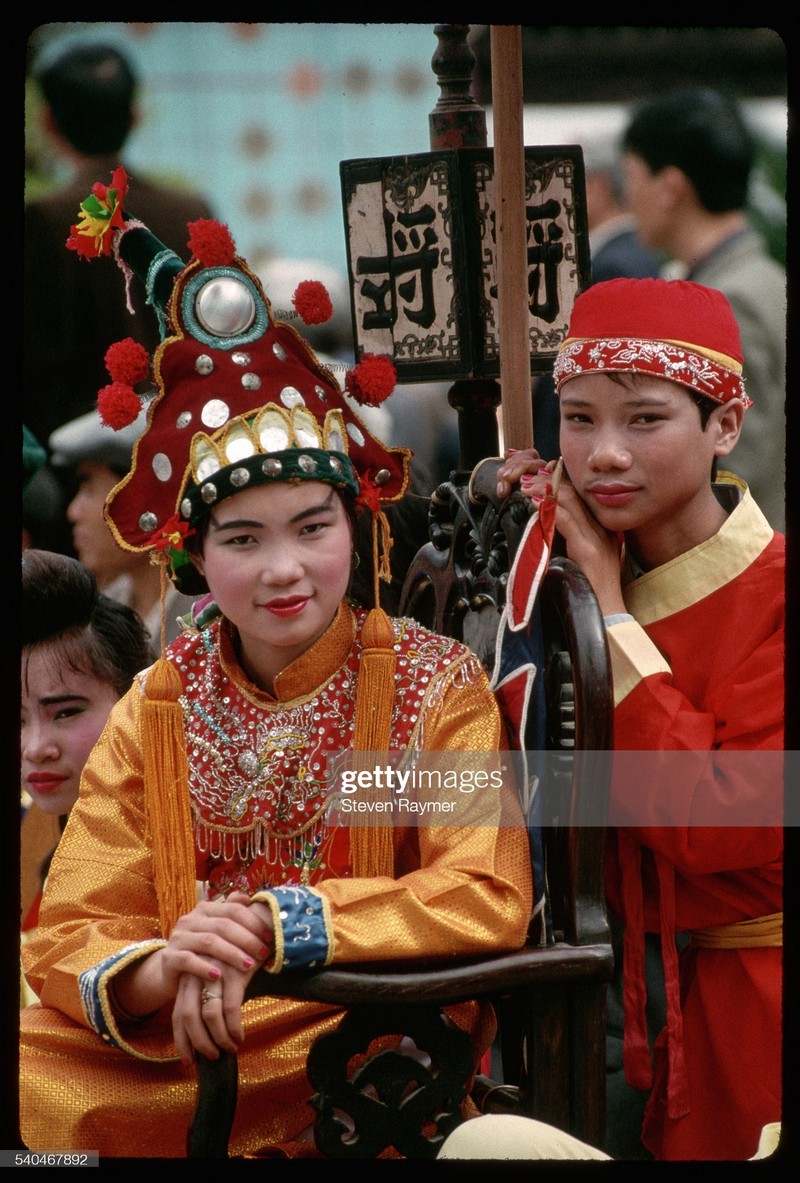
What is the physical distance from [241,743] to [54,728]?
39cm

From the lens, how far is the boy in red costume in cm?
206

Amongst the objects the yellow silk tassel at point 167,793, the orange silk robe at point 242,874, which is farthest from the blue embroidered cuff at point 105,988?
the yellow silk tassel at point 167,793

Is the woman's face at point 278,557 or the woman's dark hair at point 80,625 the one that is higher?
the woman's face at point 278,557

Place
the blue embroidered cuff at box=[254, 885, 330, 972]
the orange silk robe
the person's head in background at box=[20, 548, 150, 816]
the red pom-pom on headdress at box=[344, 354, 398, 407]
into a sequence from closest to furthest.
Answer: the blue embroidered cuff at box=[254, 885, 330, 972]
the orange silk robe
the red pom-pom on headdress at box=[344, 354, 398, 407]
the person's head in background at box=[20, 548, 150, 816]

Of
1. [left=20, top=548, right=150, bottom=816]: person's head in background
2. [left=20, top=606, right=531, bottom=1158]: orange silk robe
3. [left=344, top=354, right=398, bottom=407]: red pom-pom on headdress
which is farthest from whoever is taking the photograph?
[left=20, top=548, right=150, bottom=816]: person's head in background

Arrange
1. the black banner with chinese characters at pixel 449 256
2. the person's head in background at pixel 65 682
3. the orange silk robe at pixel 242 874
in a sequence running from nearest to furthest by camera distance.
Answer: the orange silk robe at pixel 242 874 < the black banner with chinese characters at pixel 449 256 < the person's head in background at pixel 65 682

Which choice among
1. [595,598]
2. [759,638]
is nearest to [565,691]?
[595,598]

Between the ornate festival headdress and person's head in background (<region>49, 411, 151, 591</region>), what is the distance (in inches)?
10.9

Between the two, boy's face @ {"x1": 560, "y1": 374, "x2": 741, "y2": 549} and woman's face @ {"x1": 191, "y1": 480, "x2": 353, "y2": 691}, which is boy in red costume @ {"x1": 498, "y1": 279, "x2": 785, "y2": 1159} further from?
woman's face @ {"x1": 191, "y1": 480, "x2": 353, "y2": 691}

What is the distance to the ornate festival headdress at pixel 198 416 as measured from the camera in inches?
79.4

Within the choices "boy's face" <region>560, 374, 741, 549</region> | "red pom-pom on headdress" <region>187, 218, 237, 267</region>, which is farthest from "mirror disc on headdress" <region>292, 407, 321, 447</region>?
"boy's face" <region>560, 374, 741, 549</region>

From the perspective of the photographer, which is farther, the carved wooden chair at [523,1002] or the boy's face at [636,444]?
the boy's face at [636,444]

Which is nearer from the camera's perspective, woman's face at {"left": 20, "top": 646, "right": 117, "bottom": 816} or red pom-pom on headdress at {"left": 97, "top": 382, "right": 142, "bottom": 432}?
red pom-pom on headdress at {"left": 97, "top": 382, "right": 142, "bottom": 432}

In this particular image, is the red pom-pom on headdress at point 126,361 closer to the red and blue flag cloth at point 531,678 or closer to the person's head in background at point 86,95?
the person's head in background at point 86,95
